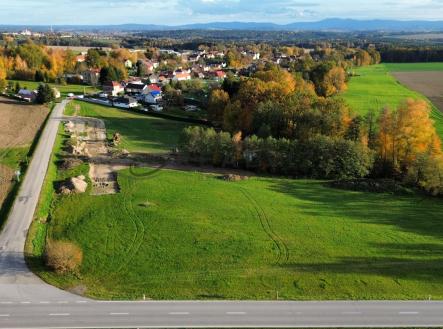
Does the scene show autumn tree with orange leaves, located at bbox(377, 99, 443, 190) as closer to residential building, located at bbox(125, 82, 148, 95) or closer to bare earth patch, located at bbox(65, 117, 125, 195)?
bare earth patch, located at bbox(65, 117, 125, 195)

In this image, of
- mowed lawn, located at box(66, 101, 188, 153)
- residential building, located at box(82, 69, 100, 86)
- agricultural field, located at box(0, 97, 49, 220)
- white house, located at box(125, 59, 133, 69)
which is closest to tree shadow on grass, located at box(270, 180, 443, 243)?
mowed lawn, located at box(66, 101, 188, 153)

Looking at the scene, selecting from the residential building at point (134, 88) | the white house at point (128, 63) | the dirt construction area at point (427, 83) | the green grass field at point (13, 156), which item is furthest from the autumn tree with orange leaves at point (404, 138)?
the white house at point (128, 63)

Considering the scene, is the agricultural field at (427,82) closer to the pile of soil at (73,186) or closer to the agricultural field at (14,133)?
the pile of soil at (73,186)

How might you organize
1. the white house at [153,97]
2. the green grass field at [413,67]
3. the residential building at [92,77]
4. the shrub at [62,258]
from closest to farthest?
1. the shrub at [62,258]
2. the white house at [153,97]
3. the residential building at [92,77]
4. the green grass field at [413,67]

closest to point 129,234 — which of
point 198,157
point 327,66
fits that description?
point 198,157

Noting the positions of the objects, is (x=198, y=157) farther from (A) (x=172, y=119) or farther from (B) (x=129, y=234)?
(A) (x=172, y=119)

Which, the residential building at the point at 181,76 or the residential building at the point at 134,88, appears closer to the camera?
the residential building at the point at 134,88
